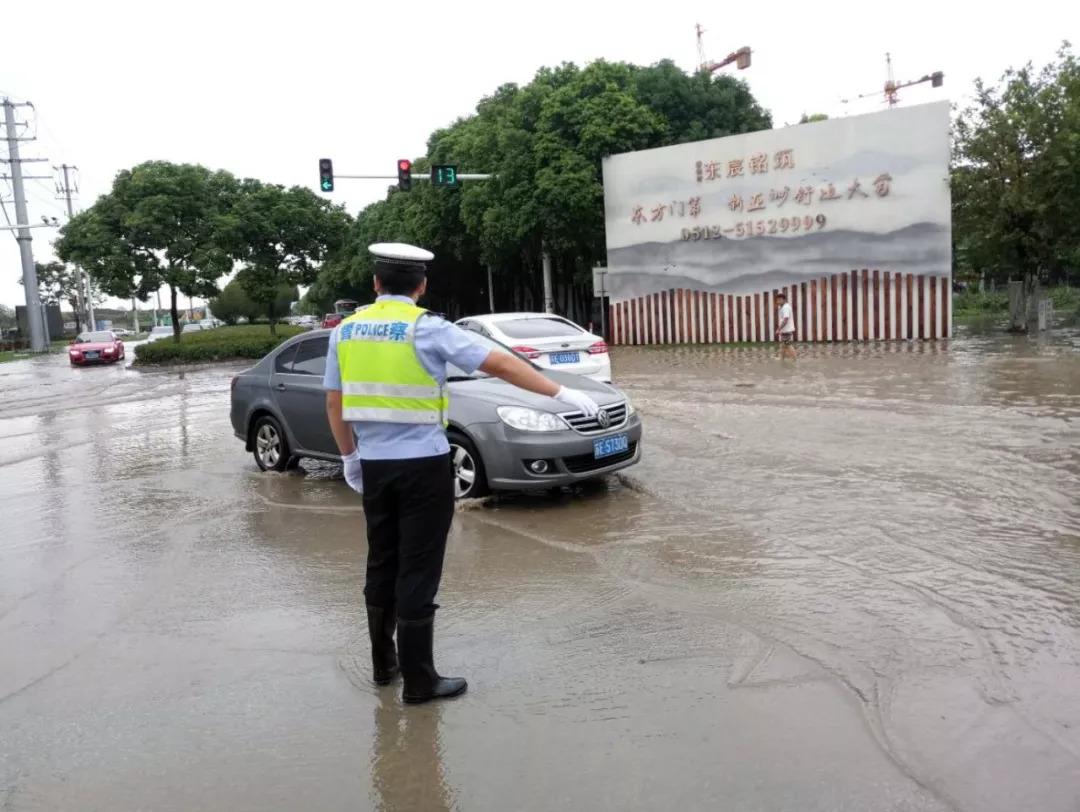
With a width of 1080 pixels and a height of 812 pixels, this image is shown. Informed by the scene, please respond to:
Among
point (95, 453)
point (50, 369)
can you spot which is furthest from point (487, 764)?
point (50, 369)

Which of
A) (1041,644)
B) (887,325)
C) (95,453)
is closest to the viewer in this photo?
(1041,644)

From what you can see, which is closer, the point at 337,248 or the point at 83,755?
the point at 83,755

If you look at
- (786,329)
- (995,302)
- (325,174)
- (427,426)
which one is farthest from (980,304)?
(427,426)

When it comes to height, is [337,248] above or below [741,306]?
above

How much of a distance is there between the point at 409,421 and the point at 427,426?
0.08 m

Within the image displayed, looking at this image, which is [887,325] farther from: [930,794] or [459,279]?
[459,279]

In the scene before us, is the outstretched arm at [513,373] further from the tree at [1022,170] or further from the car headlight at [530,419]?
the tree at [1022,170]

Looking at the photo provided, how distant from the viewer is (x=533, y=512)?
23.9 feet

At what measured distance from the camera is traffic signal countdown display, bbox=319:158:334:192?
23953 millimetres

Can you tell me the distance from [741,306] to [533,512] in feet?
65.3

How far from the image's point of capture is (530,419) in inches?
282

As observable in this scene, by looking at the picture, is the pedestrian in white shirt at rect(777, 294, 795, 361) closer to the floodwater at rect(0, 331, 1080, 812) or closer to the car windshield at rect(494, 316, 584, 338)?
the car windshield at rect(494, 316, 584, 338)

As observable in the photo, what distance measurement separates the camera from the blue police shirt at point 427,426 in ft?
12.6

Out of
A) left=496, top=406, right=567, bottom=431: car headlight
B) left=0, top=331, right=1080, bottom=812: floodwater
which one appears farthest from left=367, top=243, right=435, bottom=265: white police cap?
left=496, top=406, right=567, bottom=431: car headlight
